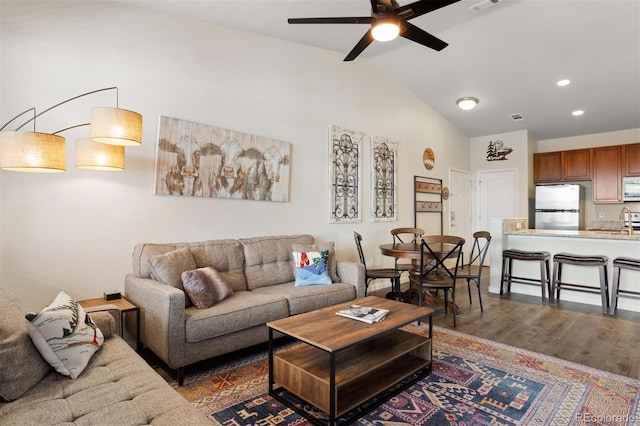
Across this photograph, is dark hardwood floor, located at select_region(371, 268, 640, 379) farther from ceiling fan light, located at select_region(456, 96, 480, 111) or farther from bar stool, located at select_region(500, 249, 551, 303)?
ceiling fan light, located at select_region(456, 96, 480, 111)

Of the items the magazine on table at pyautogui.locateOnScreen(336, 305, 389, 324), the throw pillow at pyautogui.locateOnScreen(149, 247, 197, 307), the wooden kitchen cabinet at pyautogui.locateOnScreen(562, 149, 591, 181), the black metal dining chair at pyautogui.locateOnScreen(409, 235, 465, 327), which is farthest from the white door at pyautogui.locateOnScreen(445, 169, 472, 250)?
the throw pillow at pyautogui.locateOnScreen(149, 247, 197, 307)

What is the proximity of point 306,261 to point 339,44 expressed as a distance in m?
2.83

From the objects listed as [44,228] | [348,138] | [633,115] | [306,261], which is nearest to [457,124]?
[633,115]

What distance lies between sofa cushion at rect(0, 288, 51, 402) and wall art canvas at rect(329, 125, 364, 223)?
348 centimetres

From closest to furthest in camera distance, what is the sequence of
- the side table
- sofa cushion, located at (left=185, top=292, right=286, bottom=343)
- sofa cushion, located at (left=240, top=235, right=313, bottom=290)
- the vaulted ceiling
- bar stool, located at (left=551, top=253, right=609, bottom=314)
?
sofa cushion, located at (left=185, top=292, right=286, bottom=343) < the side table < sofa cushion, located at (left=240, top=235, right=313, bottom=290) < the vaulted ceiling < bar stool, located at (left=551, top=253, right=609, bottom=314)

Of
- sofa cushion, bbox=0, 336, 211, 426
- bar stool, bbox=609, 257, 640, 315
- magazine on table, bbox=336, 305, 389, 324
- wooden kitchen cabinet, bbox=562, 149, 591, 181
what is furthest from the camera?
wooden kitchen cabinet, bbox=562, 149, 591, 181

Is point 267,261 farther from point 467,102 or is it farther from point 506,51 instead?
point 467,102

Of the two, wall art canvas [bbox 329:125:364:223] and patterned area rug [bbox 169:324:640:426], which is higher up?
wall art canvas [bbox 329:125:364:223]

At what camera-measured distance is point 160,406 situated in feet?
4.57

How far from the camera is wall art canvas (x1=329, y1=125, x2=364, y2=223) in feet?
15.6

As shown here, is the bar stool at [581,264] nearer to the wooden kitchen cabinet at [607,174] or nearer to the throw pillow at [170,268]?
the wooden kitchen cabinet at [607,174]

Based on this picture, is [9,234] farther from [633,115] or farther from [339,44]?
[633,115]

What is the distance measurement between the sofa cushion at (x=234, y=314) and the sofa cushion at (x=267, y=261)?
329 mm

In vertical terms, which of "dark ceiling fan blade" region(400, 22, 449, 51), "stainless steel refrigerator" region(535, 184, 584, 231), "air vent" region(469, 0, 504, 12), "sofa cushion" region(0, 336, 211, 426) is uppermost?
"air vent" region(469, 0, 504, 12)
